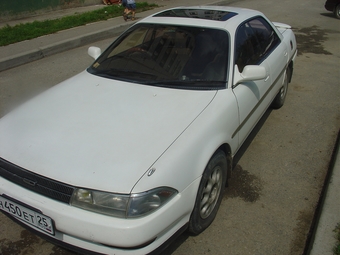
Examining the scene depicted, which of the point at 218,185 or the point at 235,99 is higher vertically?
the point at 235,99

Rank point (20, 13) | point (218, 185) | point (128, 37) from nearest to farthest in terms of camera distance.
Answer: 1. point (218, 185)
2. point (128, 37)
3. point (20, 13)

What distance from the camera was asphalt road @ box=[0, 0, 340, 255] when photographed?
2.61 metres

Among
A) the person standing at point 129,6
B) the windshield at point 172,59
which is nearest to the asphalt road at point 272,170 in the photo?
the windshield at point 172,59

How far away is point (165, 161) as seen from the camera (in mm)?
2129

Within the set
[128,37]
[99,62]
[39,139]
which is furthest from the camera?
[128,37]

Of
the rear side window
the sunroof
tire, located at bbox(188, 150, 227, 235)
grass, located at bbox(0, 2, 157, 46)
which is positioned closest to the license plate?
tire, located at bbox(188, 150, 227, 235)

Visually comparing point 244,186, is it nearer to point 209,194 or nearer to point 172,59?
point 209,194

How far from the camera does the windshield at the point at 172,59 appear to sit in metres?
2.97

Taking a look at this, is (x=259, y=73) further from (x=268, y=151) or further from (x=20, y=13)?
(x=20, y=13)

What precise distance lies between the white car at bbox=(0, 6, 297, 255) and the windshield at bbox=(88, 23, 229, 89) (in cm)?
1

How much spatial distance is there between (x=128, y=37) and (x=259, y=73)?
1.52m

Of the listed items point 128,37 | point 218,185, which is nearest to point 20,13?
point 128,37

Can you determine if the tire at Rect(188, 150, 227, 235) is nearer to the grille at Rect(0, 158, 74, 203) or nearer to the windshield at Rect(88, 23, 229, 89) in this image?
the windshield at Rect(88, 23, 229, 89)

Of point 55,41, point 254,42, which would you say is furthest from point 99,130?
point 55,41
